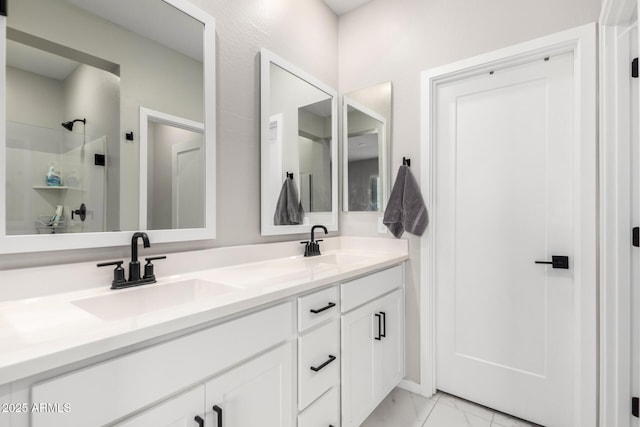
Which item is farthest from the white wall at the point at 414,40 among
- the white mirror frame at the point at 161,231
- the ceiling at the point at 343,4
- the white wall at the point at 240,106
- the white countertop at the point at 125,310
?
the white mirror frame at the point at 161,231

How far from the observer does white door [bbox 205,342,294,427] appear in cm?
87

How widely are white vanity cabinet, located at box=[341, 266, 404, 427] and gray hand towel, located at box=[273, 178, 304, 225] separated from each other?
603 millimetres

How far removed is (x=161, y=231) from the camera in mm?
1286

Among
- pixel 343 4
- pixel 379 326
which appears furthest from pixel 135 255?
pixel 343 4

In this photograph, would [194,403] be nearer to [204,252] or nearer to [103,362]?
[103,362]

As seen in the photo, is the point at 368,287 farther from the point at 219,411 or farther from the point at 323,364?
the point at 219,411

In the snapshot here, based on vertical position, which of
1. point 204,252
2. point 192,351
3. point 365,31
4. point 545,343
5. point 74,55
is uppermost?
point 365,31

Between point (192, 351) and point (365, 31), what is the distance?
2.35 metres

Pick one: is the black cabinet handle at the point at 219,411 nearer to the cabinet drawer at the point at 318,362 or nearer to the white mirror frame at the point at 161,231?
the cabinet drawer at the point at 318,362

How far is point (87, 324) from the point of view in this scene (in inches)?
30.6

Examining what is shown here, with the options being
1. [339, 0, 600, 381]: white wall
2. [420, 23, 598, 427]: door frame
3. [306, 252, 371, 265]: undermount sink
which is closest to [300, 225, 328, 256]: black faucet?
[306, 252, 371, 265]: undermount sink

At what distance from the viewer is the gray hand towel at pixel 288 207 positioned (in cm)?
182

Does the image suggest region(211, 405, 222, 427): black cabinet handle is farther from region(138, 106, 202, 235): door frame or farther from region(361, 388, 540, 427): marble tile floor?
region(361, 388, 540, 427): marble tile floor

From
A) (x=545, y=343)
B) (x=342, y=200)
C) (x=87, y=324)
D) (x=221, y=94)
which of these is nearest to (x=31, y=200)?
(x=87, y=324)
